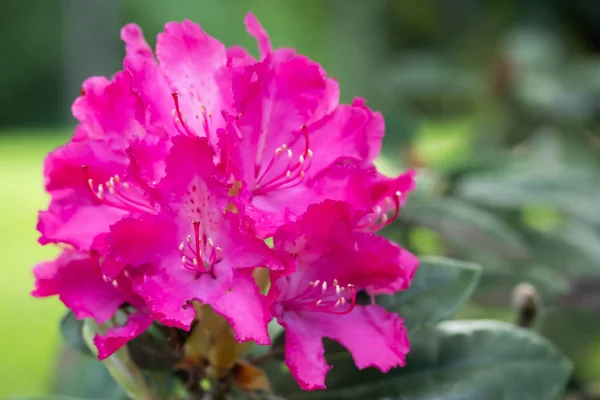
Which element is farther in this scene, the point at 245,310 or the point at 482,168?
the point at 482,168

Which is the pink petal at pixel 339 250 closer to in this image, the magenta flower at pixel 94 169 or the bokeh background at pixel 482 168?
the magenta flower at pixel 94 169

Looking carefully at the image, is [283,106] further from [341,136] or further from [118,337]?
[118,337]

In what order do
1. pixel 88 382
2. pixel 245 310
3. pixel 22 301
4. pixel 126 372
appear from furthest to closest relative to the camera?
pixel 22 301 < pixel 88 382 < pixel 126 372 < pixel 245 310

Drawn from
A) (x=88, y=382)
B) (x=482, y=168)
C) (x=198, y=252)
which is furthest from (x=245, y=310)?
(x=482, y=168)

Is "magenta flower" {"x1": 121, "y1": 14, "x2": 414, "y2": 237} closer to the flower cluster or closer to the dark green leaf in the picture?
the flower cluster

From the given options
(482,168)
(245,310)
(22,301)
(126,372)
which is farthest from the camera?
(22,301)

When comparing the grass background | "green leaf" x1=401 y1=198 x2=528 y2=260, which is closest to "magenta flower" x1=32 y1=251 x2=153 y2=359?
"green leaf" x1=401 y1=198 x2=528 y2=260

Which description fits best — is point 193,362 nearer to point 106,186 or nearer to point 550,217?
point 106,186
